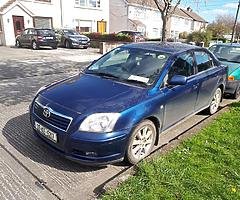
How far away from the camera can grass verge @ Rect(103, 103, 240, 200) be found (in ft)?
9.65

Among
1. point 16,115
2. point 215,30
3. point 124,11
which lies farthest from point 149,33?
point 16,115

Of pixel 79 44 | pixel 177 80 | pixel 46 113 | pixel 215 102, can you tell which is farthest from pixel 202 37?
pixel 46 113

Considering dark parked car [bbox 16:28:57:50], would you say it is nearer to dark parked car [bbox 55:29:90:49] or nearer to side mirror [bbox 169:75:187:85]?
dark parked car [bbox 55:29:90:49]

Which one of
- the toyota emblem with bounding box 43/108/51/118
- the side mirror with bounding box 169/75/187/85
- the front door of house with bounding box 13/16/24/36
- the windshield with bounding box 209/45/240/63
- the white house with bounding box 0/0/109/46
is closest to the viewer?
the toyota emblem with bounding box 43/108/51/118

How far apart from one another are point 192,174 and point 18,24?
22.7 meters

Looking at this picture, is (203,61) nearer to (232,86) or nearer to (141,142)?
(232,86)

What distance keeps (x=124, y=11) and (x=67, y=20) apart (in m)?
9.92

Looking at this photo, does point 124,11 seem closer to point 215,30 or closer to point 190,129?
point 215,30

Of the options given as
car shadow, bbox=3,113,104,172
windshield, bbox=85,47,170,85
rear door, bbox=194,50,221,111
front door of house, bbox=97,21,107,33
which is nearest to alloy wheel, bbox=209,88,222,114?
rear door, bbox=194,50,221,111

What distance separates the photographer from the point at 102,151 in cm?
309

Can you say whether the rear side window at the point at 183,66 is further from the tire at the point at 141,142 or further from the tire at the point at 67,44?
the tire at the point at 67,44

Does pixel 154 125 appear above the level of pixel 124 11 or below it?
below

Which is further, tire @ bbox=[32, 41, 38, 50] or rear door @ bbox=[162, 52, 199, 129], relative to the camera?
tire @ bbox=[32, 41, 38, 50]

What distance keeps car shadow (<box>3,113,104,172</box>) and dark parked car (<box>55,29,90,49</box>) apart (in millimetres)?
16471
